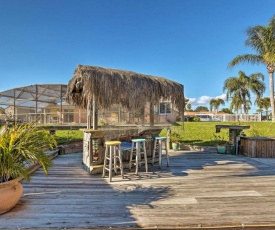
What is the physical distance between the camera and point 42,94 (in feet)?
48.4

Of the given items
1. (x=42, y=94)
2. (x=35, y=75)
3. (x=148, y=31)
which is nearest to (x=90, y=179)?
(x=148, y=31)

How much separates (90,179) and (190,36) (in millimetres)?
11143

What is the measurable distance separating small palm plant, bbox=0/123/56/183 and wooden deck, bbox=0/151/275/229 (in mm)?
519

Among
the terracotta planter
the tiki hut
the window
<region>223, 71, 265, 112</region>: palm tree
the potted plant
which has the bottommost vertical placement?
the terracotta planter

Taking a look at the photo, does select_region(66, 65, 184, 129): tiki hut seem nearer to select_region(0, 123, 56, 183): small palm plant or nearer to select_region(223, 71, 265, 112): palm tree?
select_region(0, 123, 56, 183): small palm plant

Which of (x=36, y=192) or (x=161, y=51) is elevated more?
(x=161, y=51)

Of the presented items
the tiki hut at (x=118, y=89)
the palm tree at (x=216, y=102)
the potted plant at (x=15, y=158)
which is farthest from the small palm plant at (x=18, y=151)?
the palm tree at (x=216, y=102)

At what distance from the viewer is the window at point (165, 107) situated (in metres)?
6.07

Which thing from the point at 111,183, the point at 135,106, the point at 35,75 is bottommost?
the point at 111,183

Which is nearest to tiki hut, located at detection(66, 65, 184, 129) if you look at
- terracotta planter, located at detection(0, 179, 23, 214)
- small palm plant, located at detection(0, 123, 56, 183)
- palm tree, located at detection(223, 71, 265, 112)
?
small palm plant, located at detection(0, 123, 56, 183)

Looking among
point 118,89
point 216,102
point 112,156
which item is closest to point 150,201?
point 112,156

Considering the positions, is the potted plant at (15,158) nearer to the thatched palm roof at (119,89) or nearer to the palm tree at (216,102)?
the thatched palm roof at (119,89)

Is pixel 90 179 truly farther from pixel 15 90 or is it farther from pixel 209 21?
pixel 15 90

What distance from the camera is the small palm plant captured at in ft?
8.80
